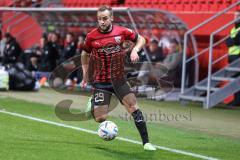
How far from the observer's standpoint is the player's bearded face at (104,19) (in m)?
9.52

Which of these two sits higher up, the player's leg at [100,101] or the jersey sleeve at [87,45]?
the jersey sleeve at [87,45]

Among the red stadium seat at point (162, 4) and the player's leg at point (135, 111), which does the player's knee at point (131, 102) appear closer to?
the player's leg at point (135, 111)

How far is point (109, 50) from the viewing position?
996 centimetres

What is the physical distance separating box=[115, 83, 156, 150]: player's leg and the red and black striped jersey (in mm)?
262

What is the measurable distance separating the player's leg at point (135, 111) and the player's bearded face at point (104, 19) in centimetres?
90

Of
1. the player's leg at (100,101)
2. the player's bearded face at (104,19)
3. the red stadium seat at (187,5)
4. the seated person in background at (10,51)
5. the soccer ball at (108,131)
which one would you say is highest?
the player's bearded face at (104,19)

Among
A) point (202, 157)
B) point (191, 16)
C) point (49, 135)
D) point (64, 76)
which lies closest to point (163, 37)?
point (191, 16)

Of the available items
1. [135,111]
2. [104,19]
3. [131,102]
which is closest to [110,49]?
[104,19]

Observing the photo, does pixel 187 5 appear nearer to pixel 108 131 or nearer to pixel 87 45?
pixel 87 45

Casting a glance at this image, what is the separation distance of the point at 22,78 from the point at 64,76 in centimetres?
241

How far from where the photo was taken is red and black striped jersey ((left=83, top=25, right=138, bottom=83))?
9938mm

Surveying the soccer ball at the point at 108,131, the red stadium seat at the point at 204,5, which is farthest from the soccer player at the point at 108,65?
the red stadium seat at the point at 204,5

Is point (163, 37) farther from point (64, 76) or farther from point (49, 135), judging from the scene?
point (49, 135)

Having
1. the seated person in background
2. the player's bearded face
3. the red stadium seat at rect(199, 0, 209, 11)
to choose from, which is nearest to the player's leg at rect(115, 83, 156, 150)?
the player's bearded face
